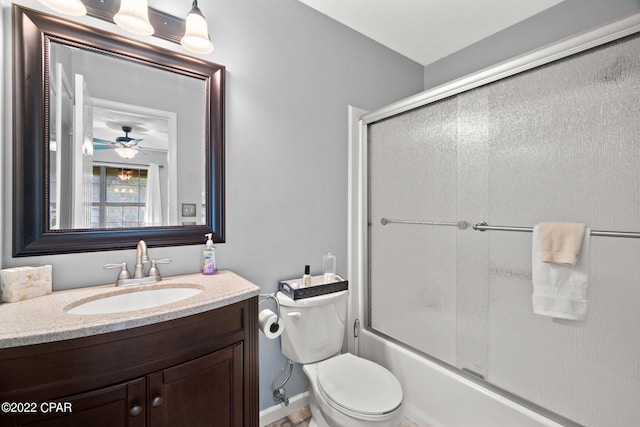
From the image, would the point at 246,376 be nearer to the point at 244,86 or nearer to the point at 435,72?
the point at 244,86

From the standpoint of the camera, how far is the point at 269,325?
1.31 metres

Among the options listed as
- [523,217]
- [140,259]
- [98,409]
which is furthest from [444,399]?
[140,259]

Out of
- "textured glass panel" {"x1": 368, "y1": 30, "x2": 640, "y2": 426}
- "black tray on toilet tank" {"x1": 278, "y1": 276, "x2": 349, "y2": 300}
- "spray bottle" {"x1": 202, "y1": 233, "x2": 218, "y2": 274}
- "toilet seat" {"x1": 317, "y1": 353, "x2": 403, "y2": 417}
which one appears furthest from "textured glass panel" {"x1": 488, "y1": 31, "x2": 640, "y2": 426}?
"spray bottle" {"x1": 202, "y1": 233, "x2": 218, "y2": 274}

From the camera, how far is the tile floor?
1650mm

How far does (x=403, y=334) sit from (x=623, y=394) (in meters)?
0.98

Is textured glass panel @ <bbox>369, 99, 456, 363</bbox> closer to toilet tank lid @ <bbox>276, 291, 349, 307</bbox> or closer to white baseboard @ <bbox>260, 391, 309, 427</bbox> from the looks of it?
toilet tank lid @ <bbox>276, 291, 349, 307</bbox>

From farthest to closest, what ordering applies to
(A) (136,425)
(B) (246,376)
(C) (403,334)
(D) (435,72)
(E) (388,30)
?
(D) (435,72) → (E) (388,30) → (C) (403,334) → (B) (246,376) → (A) (136,425)

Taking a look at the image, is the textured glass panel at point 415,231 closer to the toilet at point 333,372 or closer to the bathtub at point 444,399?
the bathtub at point 444,399

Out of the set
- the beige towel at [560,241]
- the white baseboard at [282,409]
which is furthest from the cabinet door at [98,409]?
the beige towel at [560,241]

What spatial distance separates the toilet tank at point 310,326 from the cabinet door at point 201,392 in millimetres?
435

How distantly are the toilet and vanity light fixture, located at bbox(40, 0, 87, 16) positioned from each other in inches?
58.0

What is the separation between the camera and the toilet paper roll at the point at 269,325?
1299mm

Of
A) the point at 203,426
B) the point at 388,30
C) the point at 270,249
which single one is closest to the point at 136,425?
the point at 203,426

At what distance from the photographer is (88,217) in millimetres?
1212
